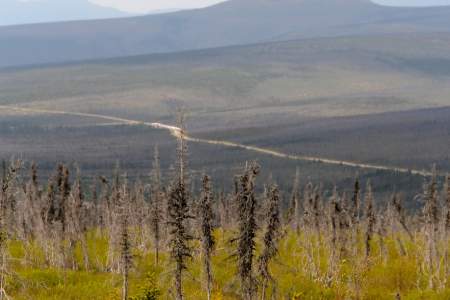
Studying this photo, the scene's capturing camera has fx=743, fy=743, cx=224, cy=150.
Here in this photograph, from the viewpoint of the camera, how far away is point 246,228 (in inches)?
907

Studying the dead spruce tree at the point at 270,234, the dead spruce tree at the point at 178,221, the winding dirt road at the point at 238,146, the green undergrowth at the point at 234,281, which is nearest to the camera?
the dead spruce tree at the point at 178,221

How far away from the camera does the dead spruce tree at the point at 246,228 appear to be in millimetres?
22672

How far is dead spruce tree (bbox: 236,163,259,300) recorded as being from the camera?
893 inches

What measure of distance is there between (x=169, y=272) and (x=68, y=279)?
1075cm

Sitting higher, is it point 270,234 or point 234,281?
point 270,234

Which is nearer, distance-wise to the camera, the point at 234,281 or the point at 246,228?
the point at 246,228

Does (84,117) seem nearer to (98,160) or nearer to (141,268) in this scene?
(98,160)

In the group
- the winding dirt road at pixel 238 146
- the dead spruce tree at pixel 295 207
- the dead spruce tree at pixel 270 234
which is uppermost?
the dead spruce tree at pixel 270 234

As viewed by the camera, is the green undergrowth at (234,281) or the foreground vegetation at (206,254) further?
A: the green undergrowth at (234,281)

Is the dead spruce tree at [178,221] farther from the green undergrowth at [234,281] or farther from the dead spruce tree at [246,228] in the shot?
the dead spruce tree at [246,228]

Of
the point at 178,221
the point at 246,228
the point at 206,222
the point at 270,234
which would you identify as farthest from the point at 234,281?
the point at 178,221

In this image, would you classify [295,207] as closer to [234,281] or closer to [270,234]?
[234,281]

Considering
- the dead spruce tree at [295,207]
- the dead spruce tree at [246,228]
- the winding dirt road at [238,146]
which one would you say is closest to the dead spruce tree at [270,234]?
the dead spruce tree at [246,228]

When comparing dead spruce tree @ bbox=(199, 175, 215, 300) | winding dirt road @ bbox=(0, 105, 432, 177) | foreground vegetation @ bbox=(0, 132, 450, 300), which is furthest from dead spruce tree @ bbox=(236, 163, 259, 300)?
winding dirt road @ bbox=(0, 105, 432, 177)
